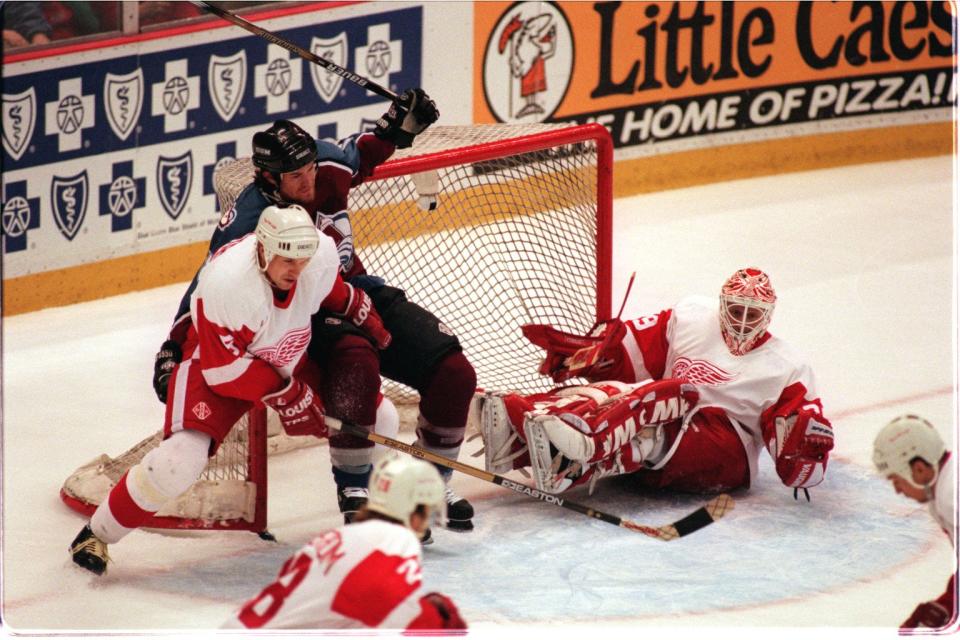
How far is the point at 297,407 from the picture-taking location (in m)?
3.78

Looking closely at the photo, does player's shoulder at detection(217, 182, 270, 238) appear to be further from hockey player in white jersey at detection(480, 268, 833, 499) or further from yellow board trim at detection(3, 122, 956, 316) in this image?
yellow board trim at detection(3, 122, 956, 316)

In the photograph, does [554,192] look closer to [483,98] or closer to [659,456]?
[659,456]

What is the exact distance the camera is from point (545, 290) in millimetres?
4961

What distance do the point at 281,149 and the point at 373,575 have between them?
1409mm

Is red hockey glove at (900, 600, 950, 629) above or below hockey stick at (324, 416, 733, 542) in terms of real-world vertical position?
above

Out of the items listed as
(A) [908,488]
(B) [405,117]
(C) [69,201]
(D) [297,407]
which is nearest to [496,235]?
(B) [405,117]

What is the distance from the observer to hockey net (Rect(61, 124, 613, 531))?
470 cm

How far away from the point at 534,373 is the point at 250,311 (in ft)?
4.48

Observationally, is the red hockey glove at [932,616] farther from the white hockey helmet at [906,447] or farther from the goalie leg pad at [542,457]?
the goalie leg pad at [542,457]

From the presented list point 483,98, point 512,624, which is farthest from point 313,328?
point 483,98

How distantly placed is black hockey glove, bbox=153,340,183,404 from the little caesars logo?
114 inches

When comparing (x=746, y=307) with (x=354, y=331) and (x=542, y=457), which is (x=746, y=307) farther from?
(x=354, y=331)

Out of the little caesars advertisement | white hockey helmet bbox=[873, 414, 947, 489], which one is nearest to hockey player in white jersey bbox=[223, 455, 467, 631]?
white hockey helmet bbox=[873, 414, 947, 489]

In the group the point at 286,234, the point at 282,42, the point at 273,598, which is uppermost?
the point at 282,42
